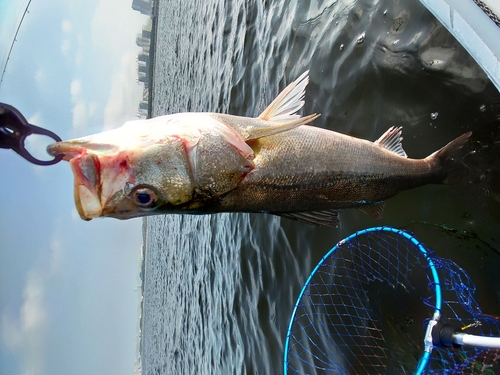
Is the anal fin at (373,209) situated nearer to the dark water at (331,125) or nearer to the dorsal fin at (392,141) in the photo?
the dorsal fin at (392,141)

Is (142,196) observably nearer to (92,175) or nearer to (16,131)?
(92,175)

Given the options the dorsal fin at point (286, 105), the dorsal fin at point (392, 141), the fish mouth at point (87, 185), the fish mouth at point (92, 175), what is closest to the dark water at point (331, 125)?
the dorsal fin at point (392, 141)

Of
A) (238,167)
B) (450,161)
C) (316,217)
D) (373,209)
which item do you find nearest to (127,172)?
(238,167)

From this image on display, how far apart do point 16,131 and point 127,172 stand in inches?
61.5

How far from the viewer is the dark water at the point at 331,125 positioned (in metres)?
4.15

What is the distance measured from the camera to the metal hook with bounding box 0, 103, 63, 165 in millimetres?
3484

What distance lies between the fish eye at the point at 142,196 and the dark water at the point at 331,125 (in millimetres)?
3375

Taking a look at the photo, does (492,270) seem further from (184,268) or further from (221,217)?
(184,268)

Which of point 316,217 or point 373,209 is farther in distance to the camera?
point 373,209

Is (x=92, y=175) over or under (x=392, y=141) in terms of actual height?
under

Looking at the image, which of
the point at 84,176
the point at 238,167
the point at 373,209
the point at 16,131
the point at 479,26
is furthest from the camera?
the point at 373,209

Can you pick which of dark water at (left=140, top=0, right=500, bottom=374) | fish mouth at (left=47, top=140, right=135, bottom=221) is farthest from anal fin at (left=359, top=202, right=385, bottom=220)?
fish mouth at (left=47, top=140, right=135, bottom=221)

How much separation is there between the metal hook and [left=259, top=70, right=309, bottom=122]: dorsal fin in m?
2.03

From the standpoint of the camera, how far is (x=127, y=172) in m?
2.80
